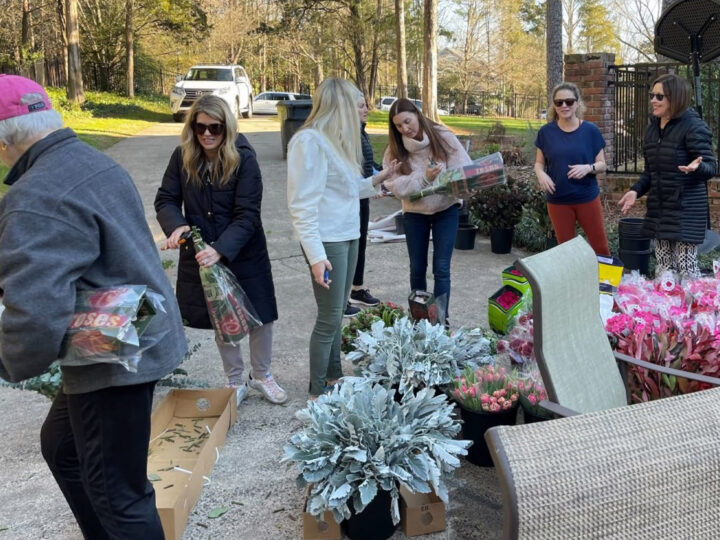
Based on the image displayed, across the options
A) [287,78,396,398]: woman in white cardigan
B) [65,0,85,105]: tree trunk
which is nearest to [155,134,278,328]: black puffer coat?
[287,78,396,398]: woman in white cardigan

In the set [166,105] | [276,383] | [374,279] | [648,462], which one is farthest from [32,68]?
[648,462]

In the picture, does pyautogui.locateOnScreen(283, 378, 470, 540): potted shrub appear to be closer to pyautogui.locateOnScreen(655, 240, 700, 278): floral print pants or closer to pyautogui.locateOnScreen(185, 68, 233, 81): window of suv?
pyautogui.locateOnScreen(655, 240, 700, 278): floral print pants

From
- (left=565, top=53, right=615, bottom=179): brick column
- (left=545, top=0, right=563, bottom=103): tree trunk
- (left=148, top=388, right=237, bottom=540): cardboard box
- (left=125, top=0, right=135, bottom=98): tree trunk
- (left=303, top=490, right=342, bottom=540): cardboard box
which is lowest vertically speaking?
(left=303, top=490, right=342, bottom=540): cardboard box

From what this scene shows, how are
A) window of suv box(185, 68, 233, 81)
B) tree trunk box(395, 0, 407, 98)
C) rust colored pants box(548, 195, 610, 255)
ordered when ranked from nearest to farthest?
rust colored pants box(548, 195, 610, 255) < tree trunk box(395, 0, 407, 98) < window of suv box(185, 68, 233, 81)

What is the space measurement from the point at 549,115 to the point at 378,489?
423cm

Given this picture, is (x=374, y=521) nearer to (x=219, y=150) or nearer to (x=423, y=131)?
(x=219, y=150)

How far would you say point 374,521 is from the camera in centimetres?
270

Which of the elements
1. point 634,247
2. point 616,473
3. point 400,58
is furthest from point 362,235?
point 400,58

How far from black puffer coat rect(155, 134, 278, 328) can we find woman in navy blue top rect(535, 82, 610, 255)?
2.54 metres

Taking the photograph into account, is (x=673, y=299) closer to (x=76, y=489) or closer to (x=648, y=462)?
(x=648, y=462)

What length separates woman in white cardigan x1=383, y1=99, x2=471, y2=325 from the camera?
4578 mm

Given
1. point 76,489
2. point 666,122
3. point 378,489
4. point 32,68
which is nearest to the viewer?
point 76,489

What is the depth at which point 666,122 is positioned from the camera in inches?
191

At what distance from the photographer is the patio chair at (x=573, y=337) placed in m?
2.52
